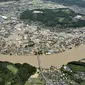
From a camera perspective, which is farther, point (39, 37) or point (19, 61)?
point (39, 37)

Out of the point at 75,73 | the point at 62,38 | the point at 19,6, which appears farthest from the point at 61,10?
the point at 75,73

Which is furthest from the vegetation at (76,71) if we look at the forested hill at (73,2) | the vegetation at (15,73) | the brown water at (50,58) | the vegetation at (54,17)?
the forested hill at (73,2)

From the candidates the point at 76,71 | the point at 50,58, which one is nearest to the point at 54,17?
the point at 50,58

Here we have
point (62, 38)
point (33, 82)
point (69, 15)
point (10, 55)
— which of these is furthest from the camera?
point (69, 15)

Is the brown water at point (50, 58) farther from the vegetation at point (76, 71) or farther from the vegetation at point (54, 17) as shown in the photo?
the vegetation at point (54, 17)

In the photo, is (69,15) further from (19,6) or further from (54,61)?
(54,61)

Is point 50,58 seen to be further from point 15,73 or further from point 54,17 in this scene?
point 54,17
